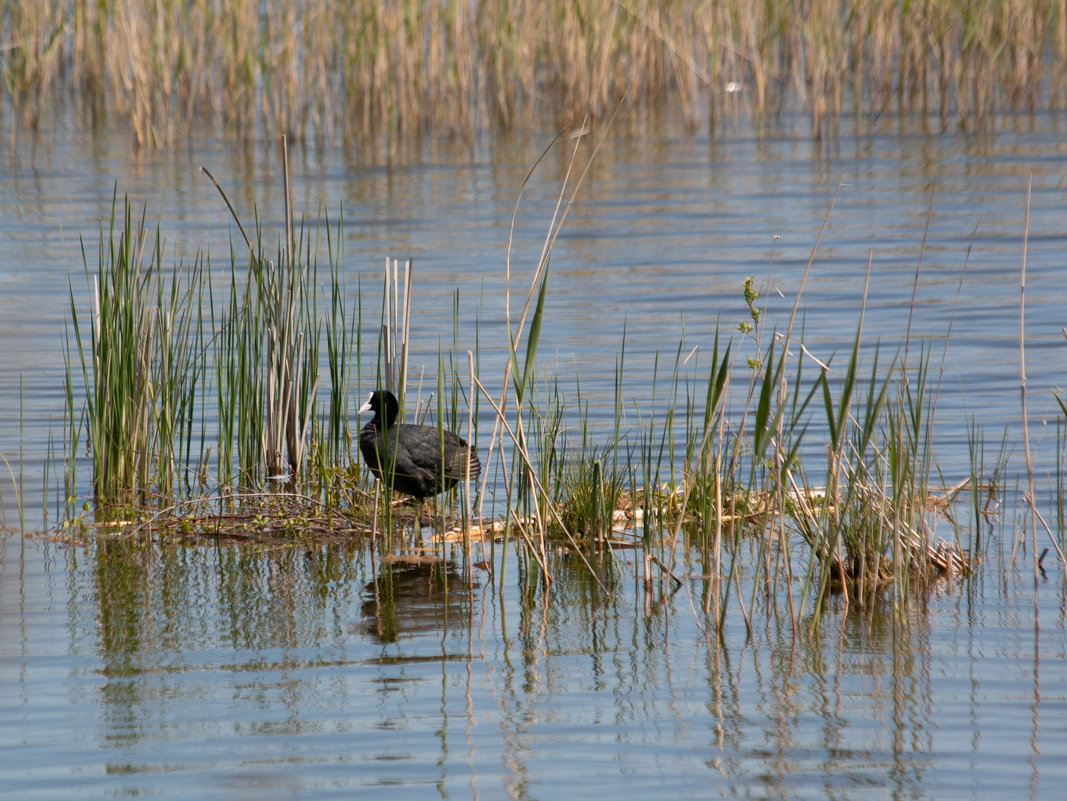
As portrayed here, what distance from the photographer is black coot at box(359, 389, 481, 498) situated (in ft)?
17.1

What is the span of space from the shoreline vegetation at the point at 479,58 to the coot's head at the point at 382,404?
31.0 feet

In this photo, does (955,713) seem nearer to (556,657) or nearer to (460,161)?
(556,657)

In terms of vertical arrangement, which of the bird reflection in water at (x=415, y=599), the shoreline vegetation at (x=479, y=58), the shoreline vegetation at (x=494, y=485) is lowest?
the bird reflection in water at (x=415, y=599)

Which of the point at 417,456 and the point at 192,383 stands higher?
the point at 192,383

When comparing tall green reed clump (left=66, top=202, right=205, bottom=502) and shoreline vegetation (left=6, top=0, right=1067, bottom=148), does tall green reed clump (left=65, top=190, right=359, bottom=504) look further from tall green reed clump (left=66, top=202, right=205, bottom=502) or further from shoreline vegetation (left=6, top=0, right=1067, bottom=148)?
shoreline vegetation (left=6, top=0, right=1067, bottom=148)

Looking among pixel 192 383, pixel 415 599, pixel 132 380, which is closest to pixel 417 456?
pixel 415 599

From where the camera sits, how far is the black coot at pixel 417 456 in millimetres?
5211

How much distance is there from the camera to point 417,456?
529 centimetres

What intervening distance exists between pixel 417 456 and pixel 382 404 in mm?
280

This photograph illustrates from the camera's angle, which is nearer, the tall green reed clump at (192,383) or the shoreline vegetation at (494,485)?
the shoreline vegetation at (494,485)

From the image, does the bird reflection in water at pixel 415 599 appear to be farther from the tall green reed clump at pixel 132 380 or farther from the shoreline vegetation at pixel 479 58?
the shoreline vegetation at pixel 479 58

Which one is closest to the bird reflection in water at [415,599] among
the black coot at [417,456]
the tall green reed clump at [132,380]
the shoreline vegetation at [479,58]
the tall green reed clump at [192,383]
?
the black coot at [417,456]

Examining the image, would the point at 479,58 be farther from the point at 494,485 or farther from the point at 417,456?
the point at 494,485

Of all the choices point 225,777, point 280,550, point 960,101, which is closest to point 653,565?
point 280,550
